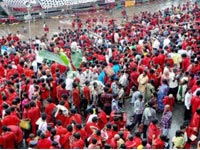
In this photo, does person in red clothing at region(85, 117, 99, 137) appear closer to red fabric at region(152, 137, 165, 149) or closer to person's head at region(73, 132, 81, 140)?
person's head at region(73, 132, 81, 140)

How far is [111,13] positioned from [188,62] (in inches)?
734

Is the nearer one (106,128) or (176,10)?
(106,128)

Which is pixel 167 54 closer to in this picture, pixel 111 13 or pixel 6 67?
pixel 6 67

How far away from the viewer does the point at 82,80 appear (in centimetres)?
1239

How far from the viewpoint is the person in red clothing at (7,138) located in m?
9.31

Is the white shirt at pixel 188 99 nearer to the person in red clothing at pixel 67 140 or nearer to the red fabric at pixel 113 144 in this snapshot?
the red fabric at pixel 113 144

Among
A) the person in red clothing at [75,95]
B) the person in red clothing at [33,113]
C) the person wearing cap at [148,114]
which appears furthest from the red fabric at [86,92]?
Answer: the person wearing cap at [148,114]

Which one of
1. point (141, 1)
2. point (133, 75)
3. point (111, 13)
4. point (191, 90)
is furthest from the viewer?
point (141, 1)

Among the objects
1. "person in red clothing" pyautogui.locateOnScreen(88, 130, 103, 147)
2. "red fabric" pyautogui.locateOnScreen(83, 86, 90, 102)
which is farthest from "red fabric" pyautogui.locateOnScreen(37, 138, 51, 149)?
"red fabric" pyautogui.locateOnScreen(83, 86, 90, 102)

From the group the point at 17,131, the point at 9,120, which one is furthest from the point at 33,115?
the point at 17,131

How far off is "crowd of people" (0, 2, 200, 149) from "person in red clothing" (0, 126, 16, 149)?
22 mm

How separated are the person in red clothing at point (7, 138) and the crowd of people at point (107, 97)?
2cm

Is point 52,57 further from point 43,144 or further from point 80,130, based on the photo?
point 43,144

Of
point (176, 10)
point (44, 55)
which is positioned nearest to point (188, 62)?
point (44, 55)
